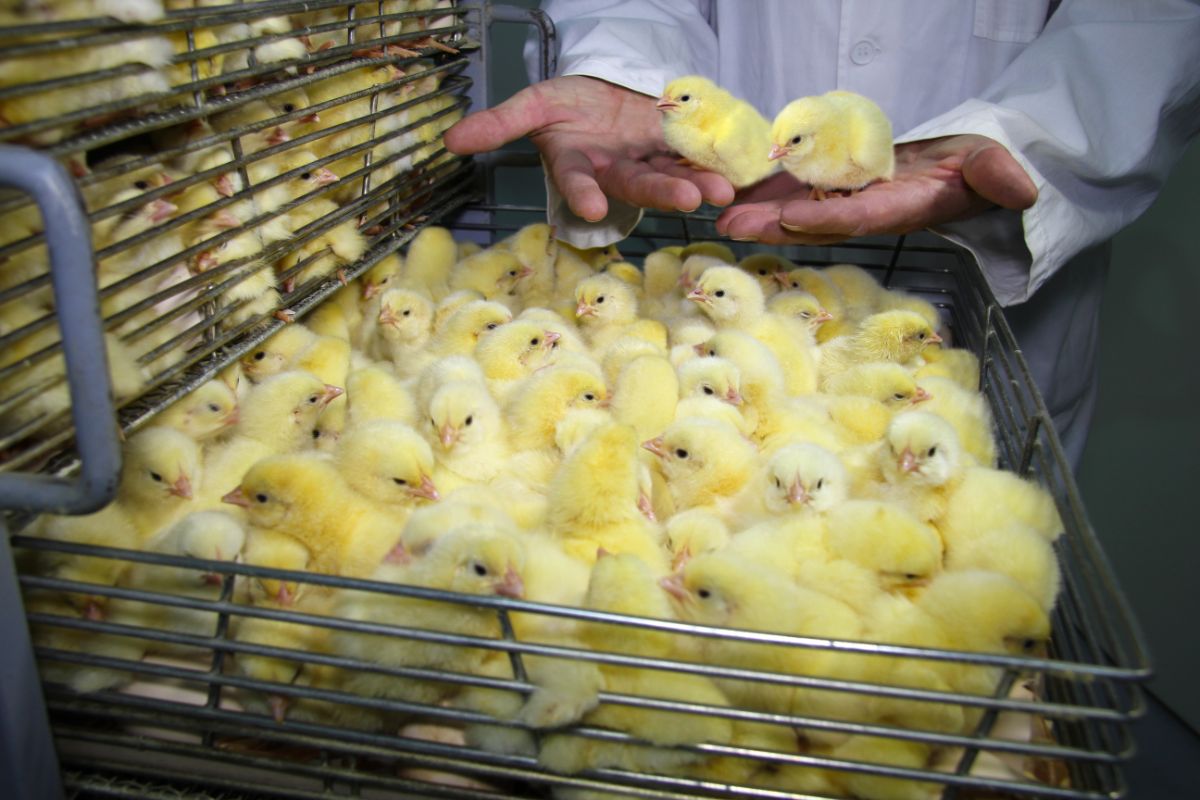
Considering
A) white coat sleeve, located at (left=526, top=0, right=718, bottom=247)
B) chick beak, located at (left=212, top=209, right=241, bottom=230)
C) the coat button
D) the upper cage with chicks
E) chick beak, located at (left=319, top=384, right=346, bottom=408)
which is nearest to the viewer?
the upper cage with chicks

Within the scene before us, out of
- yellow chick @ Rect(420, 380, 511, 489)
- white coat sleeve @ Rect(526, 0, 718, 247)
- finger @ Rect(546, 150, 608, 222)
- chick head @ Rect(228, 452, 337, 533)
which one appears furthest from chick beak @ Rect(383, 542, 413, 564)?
white coat sleeve @ Rect(526, 0, 718, 247)

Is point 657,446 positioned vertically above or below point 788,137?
below

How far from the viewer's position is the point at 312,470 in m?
1.02

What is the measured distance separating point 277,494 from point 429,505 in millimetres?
172

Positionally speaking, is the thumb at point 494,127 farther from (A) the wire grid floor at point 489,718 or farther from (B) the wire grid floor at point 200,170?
(A) the wire grid floor at point 489,718

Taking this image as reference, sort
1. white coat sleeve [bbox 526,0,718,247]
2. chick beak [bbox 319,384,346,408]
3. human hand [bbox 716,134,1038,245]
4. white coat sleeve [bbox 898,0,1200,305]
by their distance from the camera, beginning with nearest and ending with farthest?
chick beak [bbox 319,384,346,408]
human hand [bbox 716,134,1038,245]
white coat sleeve [bbox 898,0,1200,305]
white coat sleeve [bbox 526,0,718,247]

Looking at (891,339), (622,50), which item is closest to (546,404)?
(891,339)

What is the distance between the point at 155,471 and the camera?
1042mm

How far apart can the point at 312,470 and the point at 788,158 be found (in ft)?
3.34

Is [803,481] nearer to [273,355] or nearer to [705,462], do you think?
[705,462]

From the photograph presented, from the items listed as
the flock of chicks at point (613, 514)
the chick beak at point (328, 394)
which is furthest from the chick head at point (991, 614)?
the chick beak at point (328, 394)

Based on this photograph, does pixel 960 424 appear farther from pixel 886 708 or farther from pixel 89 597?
pixel 89 597

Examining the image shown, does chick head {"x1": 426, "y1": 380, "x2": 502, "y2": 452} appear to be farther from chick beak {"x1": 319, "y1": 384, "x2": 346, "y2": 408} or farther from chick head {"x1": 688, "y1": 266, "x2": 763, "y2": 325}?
chick head {"x1": 688, "y1": 266, "x2": 763, "y2": 325}

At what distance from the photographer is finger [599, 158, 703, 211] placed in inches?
55.2
